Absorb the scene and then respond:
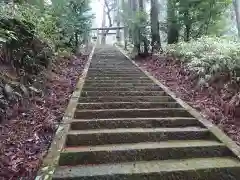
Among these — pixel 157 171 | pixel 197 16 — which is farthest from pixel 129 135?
pixel 197 16

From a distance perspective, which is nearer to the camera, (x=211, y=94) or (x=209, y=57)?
(x=211, y=94)

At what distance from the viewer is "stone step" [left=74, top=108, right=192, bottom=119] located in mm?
5617

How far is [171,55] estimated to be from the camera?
11.0 metres

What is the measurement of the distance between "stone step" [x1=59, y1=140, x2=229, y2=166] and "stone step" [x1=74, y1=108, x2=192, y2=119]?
1.19 metres

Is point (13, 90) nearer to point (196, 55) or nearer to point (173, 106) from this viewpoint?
point (173, 106)

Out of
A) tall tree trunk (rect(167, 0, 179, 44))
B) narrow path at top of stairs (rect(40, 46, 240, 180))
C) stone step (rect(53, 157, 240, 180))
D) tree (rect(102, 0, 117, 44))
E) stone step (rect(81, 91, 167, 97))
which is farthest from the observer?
tree (rect(102, 0, 117, 44))

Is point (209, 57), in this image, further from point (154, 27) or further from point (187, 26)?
point (154, 27)

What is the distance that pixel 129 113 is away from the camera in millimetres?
5758

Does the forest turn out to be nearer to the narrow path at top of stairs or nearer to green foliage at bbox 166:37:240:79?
green foliage at bbox 166:37:240:79

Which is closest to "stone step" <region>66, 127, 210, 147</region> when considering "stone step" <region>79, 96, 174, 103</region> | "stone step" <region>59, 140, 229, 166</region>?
"stone step" <region>59, 140, 229, 166</region>

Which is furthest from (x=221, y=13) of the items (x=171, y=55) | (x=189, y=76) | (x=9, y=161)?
(x=9, y=161)

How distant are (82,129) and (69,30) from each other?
930cm

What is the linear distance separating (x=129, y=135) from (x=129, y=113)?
107 centimetres

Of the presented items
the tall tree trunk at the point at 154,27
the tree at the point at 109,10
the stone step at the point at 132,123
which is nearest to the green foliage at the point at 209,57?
the stone step at the point at 132,123
